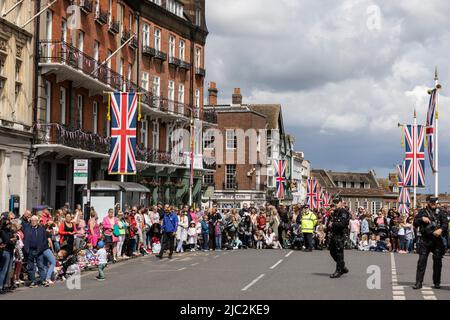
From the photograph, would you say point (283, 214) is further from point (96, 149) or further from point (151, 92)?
point (151, 92)

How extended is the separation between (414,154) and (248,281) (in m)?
22.2

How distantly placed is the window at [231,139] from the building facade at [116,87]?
1992 cm

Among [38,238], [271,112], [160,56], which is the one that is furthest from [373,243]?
[271,112]

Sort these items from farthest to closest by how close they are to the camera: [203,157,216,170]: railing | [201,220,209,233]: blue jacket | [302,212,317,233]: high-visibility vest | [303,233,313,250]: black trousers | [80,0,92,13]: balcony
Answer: [203,157,216,170]: railing, [80,0,92,13]: balcony, [201,220,209,233]: blue jacket, [303,233,313,250]: black trousers, [302,212,317,233]: high-visibility vest

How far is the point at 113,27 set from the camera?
40.9 metres

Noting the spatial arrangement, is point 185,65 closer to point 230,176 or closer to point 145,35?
point 145,35

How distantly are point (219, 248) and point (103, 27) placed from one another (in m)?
14.0

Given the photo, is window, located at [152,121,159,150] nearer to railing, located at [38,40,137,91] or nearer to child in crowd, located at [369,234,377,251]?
railing, located at [38,40,137,91]

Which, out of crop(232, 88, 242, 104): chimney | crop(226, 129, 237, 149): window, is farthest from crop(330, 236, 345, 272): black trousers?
crop(232, 88, 242, 104): chimney

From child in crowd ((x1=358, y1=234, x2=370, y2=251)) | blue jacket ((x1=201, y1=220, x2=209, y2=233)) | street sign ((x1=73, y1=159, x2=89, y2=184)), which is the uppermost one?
street sign ((x1=73, y1=159, x2=89, y2=184))

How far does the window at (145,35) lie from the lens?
46906mm

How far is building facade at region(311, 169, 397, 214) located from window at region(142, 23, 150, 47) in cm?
8628

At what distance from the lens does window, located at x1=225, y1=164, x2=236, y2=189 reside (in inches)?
2972

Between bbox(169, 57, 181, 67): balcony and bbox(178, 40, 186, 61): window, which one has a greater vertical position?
bbox(178, 40, 186, 61): window
